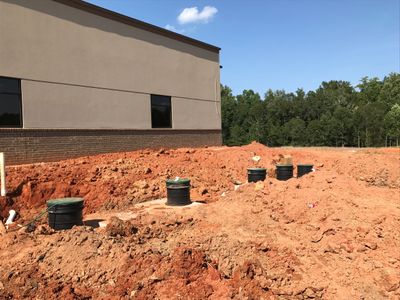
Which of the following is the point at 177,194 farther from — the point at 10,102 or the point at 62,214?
the point at 10,102

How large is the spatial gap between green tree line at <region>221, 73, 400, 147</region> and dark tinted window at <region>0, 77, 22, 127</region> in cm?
3310

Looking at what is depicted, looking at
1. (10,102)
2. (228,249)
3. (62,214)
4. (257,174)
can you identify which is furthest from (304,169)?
(10,102)

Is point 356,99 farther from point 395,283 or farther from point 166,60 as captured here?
point 395,283

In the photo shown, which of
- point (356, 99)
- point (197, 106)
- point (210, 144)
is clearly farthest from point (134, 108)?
point (356, 99)

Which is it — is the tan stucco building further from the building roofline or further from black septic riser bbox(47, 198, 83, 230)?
black septic riser bbox(47, 198, 83, 230)

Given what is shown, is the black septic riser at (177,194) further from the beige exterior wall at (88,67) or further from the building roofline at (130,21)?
the building roofline at (130,21)

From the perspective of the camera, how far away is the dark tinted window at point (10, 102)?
41.9 ft

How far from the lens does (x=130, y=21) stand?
17688 millimetres

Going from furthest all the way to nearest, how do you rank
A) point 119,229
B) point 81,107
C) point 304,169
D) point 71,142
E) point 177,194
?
point 81,107
point 71,142
point 304,169
point 177,194
point 119,229

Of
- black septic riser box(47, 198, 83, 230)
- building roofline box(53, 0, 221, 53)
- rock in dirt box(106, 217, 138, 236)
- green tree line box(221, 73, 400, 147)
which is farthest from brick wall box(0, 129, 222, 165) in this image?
green tree line box(221, 73, 400, 147)

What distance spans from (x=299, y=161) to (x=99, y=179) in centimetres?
967

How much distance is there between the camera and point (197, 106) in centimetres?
2238

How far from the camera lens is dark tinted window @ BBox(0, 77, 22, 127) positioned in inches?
503

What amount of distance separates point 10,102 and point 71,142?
2.77 meters
